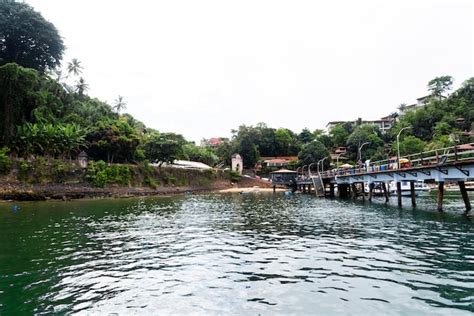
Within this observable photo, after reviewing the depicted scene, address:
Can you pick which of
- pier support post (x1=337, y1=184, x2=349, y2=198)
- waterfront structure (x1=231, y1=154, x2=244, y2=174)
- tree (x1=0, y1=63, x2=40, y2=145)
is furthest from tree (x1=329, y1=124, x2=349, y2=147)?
tree (x1=0, y1=63, x2=40, y2=145)

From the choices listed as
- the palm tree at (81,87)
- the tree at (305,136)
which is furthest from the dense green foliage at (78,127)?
the tree at (305,136)

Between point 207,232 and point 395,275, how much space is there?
40.5ft

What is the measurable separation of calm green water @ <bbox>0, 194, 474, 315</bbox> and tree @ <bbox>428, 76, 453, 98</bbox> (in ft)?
427

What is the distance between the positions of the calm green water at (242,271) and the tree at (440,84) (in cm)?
13012

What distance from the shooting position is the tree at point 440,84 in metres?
129

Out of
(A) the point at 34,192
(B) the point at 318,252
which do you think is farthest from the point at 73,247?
(A) the point at 34,192

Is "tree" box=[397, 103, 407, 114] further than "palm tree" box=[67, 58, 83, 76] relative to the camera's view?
Yes

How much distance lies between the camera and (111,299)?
9.21m

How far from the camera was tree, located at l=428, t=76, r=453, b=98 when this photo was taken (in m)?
129

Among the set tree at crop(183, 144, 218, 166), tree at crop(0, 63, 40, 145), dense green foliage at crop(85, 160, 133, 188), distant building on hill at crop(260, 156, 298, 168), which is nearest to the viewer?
tree at crop(0, 63, 40, 145)

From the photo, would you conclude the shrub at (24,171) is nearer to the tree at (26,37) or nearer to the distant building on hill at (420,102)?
the tree at (26,37)

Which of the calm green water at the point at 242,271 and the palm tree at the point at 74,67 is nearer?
the calm green water at the point at 242,271

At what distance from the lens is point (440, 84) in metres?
130

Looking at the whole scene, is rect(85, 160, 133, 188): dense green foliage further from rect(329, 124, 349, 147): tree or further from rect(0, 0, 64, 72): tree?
rect(329, 124, 349, 147): tree
